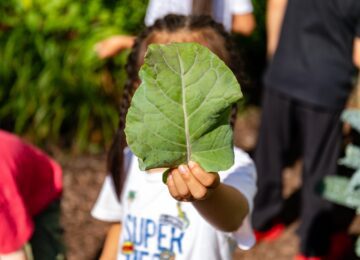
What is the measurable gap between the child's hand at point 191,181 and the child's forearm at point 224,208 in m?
0.17

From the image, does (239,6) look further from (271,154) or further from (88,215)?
(88,215)

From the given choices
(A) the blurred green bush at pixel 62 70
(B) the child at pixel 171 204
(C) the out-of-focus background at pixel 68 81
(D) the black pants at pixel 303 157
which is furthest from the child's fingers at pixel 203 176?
(A) the blurred green bush at pixel 62 70

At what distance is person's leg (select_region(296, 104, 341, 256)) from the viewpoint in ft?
12.1

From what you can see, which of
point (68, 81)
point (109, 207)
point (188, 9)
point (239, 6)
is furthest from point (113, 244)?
point (68, 81)

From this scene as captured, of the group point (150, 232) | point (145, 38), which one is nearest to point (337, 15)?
point (145, 38)

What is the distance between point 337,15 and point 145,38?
4.85 ft

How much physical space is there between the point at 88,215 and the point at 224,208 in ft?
9.06

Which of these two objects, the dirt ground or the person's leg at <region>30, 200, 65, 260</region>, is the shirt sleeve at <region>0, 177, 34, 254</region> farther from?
the dirt ground

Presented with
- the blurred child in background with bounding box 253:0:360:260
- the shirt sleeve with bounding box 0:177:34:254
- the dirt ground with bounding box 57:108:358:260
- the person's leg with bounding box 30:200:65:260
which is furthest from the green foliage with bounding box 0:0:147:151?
the shirt sleeve with bounding box 0:177:34:254

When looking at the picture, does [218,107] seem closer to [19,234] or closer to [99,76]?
[19,234]

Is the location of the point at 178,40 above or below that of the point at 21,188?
above

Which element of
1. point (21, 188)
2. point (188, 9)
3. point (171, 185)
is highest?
point (171, 185)

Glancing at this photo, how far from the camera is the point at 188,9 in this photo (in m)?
3.09

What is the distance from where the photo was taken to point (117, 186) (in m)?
2.25
